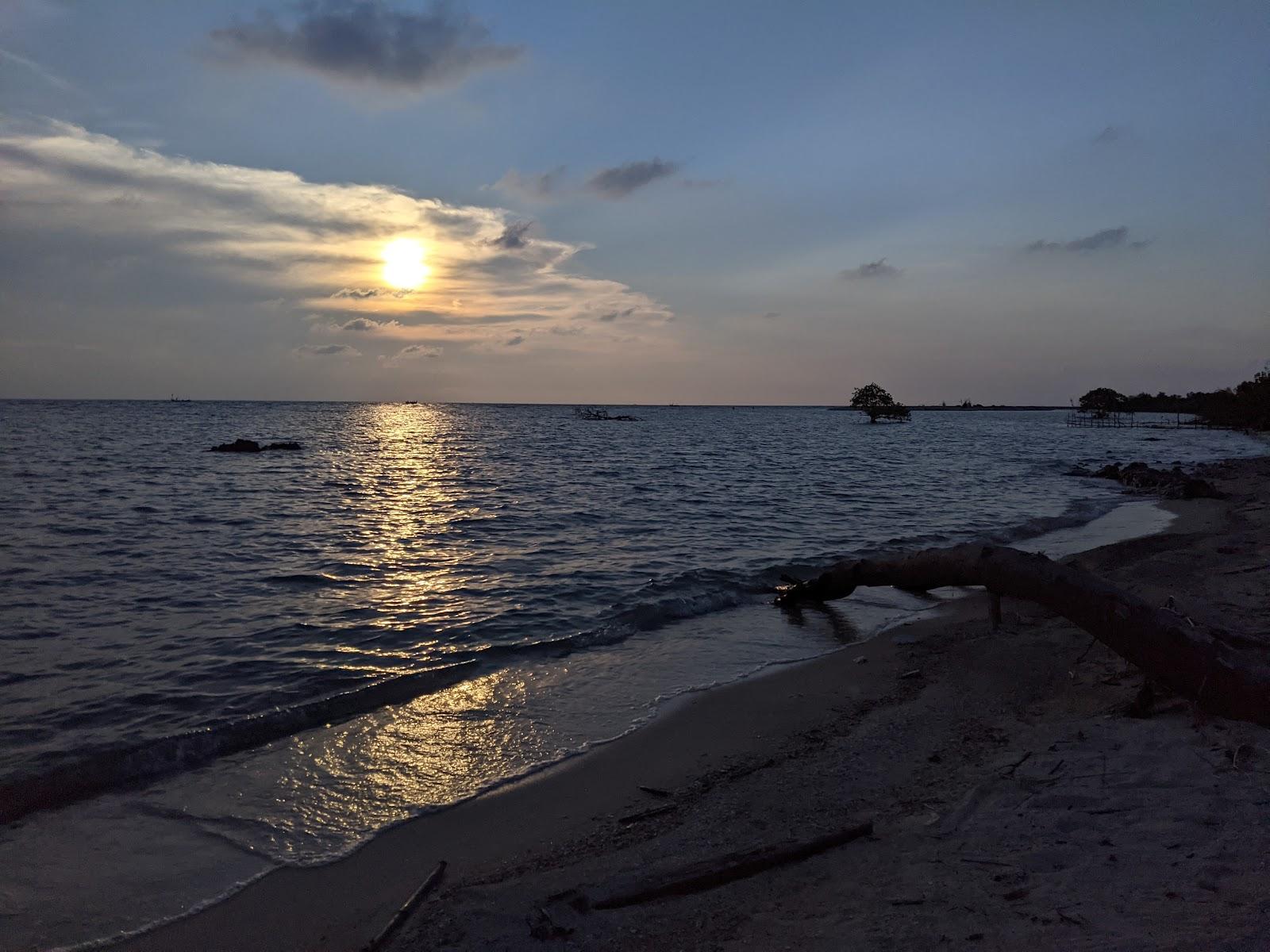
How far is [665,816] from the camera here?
6.22 metres

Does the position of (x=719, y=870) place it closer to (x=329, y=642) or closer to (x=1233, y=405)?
(x=329, y=642)

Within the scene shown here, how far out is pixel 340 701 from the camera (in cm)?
905

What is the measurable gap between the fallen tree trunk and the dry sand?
340 millimetres

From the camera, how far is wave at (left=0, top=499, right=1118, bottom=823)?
7059mm

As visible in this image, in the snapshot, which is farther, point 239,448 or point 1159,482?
point 239,448

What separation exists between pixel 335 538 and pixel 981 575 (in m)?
16.2

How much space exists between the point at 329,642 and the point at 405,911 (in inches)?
281

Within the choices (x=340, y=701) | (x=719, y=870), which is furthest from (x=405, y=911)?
(x=340, y=701)

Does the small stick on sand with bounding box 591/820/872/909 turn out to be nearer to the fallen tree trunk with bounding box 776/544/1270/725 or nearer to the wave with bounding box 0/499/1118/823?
the fallen tree trunk with bounding box 776/544/1270/725

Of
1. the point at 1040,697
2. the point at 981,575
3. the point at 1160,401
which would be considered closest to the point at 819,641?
the point at 981,575

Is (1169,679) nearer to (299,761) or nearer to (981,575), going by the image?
(981,575)

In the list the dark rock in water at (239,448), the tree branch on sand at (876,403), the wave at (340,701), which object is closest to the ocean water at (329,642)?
the wave at (340,701)

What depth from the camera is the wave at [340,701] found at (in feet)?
23.2

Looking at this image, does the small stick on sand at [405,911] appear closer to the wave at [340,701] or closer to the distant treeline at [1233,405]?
the wave at [340,701]
